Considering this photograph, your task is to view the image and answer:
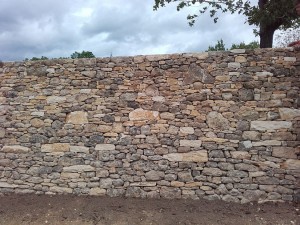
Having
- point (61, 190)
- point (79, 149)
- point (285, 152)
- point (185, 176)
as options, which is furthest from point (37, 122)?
point (285, 152)

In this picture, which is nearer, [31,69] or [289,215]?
[289,215]

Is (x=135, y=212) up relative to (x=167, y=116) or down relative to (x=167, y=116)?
down

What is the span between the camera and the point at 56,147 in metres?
6.91

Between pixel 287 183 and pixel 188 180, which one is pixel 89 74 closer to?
pixel 188 180

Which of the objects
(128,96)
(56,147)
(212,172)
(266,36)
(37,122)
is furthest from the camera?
(266,36)

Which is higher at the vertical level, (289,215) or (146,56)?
(146,56)

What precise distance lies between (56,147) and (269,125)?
162 inches

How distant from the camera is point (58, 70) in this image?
699 cm

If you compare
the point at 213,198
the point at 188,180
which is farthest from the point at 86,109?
the point at 213,198

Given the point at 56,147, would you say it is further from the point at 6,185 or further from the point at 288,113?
the point at 288,113

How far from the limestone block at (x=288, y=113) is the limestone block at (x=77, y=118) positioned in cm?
365

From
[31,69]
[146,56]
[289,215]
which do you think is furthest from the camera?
[31,69]

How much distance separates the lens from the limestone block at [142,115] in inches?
258

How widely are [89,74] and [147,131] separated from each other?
1.63 metres
